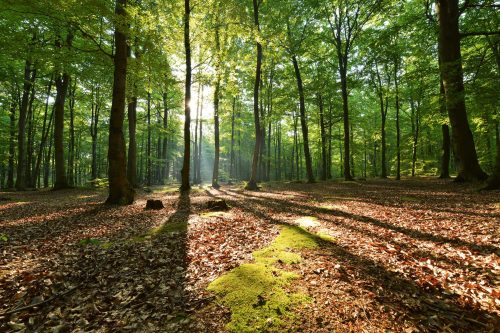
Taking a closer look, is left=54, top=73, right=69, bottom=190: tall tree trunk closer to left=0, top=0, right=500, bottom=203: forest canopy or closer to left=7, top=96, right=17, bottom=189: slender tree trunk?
left=0, top=0, right=500, bottom=203: forest canopy

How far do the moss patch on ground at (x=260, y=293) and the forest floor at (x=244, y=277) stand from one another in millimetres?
52

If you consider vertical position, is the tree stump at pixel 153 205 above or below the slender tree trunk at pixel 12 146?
below

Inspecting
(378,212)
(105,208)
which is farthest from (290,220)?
(105,208)

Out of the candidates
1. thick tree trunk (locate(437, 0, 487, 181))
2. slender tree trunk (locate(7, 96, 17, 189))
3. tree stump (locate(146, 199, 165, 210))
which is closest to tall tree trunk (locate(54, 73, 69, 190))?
slender tree trunk (locate(7, 96, 17, 189))

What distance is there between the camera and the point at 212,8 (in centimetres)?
1520

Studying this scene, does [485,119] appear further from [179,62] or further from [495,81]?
[179,62]

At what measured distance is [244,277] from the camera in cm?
368

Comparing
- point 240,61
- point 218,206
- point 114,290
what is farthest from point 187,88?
point 114,290

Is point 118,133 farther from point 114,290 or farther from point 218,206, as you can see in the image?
point 114,290

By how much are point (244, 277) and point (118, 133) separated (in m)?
8.86

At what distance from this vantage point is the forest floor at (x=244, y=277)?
9.34ft

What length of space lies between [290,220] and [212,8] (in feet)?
46.2

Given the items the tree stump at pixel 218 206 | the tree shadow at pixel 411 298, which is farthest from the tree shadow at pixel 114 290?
the tree stump at pixel 218 206

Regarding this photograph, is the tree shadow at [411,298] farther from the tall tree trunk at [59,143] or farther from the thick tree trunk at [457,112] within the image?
the tall tree trunk at [59,143]
